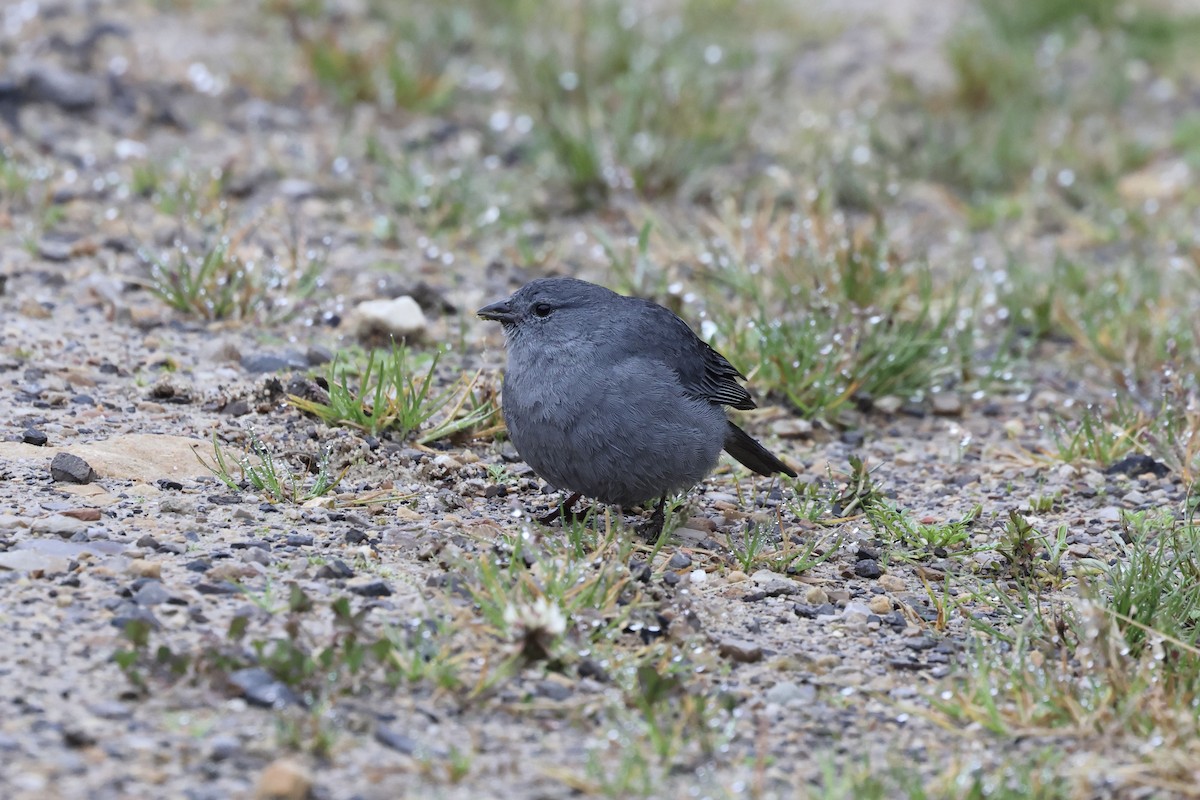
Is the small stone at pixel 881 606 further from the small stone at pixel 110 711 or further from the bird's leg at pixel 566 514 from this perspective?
the small stone at pixel 110 711

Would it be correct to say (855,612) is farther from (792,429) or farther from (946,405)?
(946,405)

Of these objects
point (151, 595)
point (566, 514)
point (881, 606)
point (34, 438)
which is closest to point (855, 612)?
point (881, 606)

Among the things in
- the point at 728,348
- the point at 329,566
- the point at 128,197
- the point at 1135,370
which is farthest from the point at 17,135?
the point at 1135,370

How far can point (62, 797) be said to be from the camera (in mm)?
2898

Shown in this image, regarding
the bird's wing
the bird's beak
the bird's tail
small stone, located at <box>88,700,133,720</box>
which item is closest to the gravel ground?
small stone, located at <box>88,700,133,720</box>

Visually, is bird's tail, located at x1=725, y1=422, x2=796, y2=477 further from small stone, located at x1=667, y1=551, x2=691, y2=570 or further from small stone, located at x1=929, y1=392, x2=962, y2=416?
small stone, located at x1=929, y1=392, x2=962, y2=416

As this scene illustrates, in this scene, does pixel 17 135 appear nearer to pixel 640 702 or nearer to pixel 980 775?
pixel 640 702

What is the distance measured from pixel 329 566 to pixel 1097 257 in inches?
206

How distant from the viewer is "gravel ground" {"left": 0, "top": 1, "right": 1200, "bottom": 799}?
3.23 meters

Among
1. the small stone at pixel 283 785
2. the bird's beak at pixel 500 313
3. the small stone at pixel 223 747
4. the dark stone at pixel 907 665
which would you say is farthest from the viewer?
the bird's beak at pixel 500 313

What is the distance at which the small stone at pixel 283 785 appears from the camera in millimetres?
2965

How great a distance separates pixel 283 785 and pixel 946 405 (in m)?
3.85

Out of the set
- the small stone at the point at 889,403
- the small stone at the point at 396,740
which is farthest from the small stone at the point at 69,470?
the small stone at the point at 889,403

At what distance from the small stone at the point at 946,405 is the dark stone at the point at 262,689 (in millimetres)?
3545
